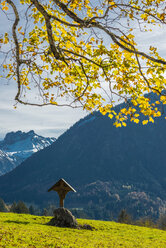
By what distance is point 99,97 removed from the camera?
11.7 meters

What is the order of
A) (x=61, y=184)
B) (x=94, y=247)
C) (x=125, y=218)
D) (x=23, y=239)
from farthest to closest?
(x=125, y=218) < (x=61, y=184) < (x=94, y=247) < (x=23, y=239)

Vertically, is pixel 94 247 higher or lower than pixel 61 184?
lower

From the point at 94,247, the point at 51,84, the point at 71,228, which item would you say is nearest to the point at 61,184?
the point at 71,228

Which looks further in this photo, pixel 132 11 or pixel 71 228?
pixel 71 228

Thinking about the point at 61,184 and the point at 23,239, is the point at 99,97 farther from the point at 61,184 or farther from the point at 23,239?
the point at 61,184

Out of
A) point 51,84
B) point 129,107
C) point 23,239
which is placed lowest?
point 23,239

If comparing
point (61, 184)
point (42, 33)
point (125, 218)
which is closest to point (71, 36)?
point (42, 33)

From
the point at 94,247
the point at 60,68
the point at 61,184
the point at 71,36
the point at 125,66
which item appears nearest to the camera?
the point at 125,66

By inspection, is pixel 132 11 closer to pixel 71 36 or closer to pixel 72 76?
pixel 71 36

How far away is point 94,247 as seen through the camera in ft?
55.2

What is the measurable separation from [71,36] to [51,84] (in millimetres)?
2395

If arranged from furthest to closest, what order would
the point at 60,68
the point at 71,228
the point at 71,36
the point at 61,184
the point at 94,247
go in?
the point at 61,184, the point at 71,228, the point at 94,247, the point at 60,68, the point at 71,36

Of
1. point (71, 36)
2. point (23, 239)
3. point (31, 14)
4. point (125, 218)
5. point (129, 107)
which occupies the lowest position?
point (125, 218)

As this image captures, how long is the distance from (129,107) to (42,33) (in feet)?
15.8
